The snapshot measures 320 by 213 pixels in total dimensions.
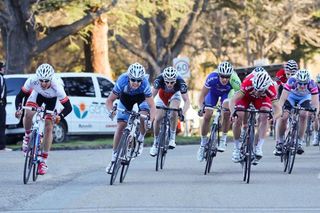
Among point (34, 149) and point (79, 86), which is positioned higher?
point (79, 86)

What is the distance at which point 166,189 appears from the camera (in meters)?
14.0

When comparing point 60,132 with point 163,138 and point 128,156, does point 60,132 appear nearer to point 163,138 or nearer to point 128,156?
point 163,138

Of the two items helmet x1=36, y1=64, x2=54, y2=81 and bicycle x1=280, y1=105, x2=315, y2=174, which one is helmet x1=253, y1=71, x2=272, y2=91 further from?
helmet x1=36, y1=64, x2=54, y2=81

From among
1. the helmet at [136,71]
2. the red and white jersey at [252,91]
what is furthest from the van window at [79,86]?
the helmet at [136,71]

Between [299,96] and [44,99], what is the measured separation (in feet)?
17.0

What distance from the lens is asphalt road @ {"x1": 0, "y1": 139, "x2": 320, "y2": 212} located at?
12.1 m

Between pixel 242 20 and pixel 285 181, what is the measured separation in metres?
39.0

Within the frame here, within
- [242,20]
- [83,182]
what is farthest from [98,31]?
[83,182]

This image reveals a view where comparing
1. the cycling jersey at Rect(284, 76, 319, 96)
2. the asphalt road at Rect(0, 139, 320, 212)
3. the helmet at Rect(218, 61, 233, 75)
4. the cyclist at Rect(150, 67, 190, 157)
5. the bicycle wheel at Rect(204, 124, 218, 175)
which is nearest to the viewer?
the asphalt road at Rect(0, 139, 320, 212)

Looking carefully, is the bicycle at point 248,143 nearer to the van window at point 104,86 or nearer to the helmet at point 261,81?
the helmet at point 261,81

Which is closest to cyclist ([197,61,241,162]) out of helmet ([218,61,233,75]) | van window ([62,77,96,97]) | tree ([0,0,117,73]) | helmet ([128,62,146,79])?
helmet ([218,61,233,75])

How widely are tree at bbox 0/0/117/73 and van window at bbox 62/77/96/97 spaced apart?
14.4 feet

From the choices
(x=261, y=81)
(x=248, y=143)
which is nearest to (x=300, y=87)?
(x=261, y=81)

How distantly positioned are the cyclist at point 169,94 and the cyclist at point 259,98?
69.0 inches
